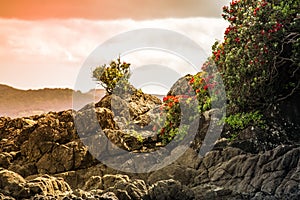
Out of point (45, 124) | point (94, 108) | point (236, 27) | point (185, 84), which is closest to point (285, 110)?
point (236, 27)

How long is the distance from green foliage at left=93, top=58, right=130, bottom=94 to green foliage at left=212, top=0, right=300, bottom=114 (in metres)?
10.6

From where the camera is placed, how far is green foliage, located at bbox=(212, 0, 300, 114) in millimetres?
22203

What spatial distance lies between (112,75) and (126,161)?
453 inches

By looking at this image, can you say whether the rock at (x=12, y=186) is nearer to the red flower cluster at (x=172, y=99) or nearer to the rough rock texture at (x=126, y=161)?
the rough rock texture at (x=126, y=161)

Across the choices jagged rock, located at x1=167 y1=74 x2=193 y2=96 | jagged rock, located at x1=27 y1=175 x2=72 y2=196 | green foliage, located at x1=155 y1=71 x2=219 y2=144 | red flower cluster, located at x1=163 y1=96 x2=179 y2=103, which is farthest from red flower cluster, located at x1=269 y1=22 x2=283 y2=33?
jagged rock, located at x1=27 y1=175 x2=72 y2=196

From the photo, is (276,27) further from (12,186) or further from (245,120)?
(12,186)

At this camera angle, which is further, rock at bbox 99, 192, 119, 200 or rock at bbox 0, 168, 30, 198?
rock at bbox 0, 168, 30, 198

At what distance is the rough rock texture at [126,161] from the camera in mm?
19297

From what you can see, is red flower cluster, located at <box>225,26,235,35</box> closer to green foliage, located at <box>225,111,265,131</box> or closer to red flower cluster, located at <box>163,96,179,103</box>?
green foliage, located at <box>225,111,265,131</box>

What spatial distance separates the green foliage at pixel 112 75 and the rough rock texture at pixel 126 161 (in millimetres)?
2549

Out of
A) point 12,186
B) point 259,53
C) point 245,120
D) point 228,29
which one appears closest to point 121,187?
point 12,186

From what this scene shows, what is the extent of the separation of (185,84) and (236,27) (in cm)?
611

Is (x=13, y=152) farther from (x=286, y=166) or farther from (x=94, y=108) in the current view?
(x=286, y=166)

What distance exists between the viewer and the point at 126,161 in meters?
24.8
